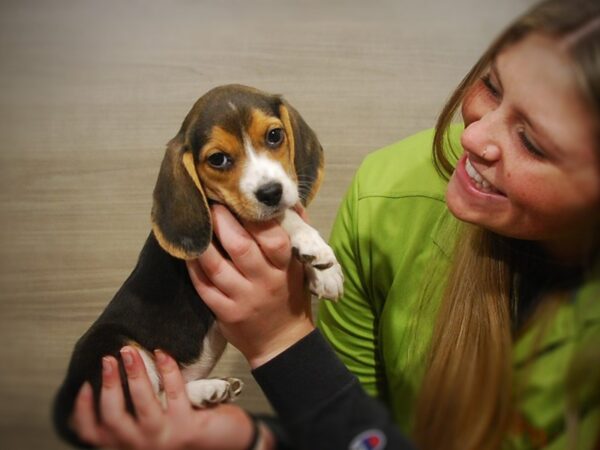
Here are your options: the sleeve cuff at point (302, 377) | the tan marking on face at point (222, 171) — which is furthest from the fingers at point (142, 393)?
the tan marking on face at point (222, 171)

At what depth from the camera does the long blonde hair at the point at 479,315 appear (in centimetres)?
48

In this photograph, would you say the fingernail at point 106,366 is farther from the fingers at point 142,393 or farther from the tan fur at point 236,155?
the tan fur at point 236,155

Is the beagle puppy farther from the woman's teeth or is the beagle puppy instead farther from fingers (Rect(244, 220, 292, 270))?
the woman's teeth

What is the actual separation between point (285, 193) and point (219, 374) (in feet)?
0.79

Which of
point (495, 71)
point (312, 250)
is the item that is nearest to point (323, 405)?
point (312, 250)

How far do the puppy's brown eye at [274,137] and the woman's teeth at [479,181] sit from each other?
0.78 ft

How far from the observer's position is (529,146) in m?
0.56

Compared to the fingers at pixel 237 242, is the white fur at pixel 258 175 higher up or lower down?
higher up

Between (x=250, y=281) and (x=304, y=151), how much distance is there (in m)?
0.20

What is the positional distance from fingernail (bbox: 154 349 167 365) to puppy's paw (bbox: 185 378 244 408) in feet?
0.24

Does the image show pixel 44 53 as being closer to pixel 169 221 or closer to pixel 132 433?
pixel 169 221

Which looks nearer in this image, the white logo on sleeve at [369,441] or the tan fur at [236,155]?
the white logo on sleeve at [369,441]

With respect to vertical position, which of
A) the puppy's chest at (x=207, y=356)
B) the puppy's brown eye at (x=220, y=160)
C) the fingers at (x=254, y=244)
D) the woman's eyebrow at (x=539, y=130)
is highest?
the woman's eyebrow at (x=539, y=130)

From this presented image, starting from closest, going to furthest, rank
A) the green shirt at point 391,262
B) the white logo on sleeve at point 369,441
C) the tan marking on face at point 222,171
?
the white logo on sleeve at point 369,441, the tan marking on face at point 222,171, the green shirt at point 391,262
